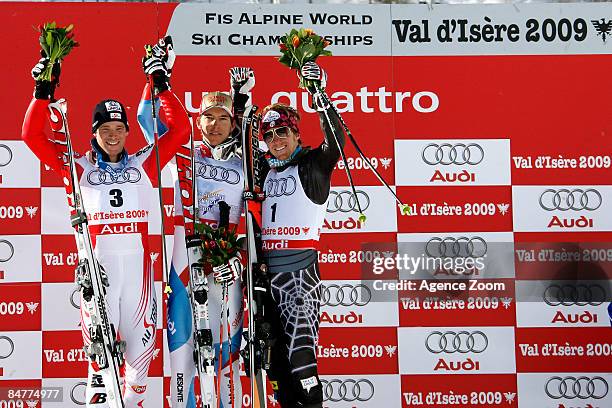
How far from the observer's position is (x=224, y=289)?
491cm

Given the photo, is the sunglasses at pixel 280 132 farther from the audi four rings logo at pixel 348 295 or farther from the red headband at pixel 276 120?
the audi four rings logo at pixel 348 295

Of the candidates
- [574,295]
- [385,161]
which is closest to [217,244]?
[385,161]

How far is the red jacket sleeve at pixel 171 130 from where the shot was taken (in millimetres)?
5039

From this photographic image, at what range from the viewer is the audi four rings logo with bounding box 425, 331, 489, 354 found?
6082mm

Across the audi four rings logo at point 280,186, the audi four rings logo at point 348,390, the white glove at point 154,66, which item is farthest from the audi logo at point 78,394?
the white glove at point 154,66

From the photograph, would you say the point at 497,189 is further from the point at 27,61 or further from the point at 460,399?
the point at 27,61

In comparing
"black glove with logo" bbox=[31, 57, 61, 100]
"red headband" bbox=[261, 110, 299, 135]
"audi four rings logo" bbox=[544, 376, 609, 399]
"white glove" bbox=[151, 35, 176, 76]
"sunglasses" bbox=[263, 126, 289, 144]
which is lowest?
"audi four rings logo" bbox=[544, 376, 609, 399]

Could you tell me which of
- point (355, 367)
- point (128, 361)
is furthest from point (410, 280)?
point (128, 361)

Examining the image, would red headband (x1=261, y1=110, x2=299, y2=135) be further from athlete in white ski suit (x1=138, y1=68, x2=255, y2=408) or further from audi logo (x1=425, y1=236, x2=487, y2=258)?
audi logo (x1=425, y1=236, x2=487, y2=258)

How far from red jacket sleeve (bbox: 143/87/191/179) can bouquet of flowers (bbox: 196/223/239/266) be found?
42 cm

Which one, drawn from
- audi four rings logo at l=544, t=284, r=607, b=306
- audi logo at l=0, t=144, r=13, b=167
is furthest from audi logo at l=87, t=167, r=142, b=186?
audi four rings logo at l=544, t=284, r=607, b=306

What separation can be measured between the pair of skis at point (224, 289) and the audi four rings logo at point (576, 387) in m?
2.07

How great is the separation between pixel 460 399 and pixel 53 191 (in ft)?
8.94

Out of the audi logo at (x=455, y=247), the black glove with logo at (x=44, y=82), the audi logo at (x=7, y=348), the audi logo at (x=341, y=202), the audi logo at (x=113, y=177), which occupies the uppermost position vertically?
the black glove with logo at (x=44, y=82)
